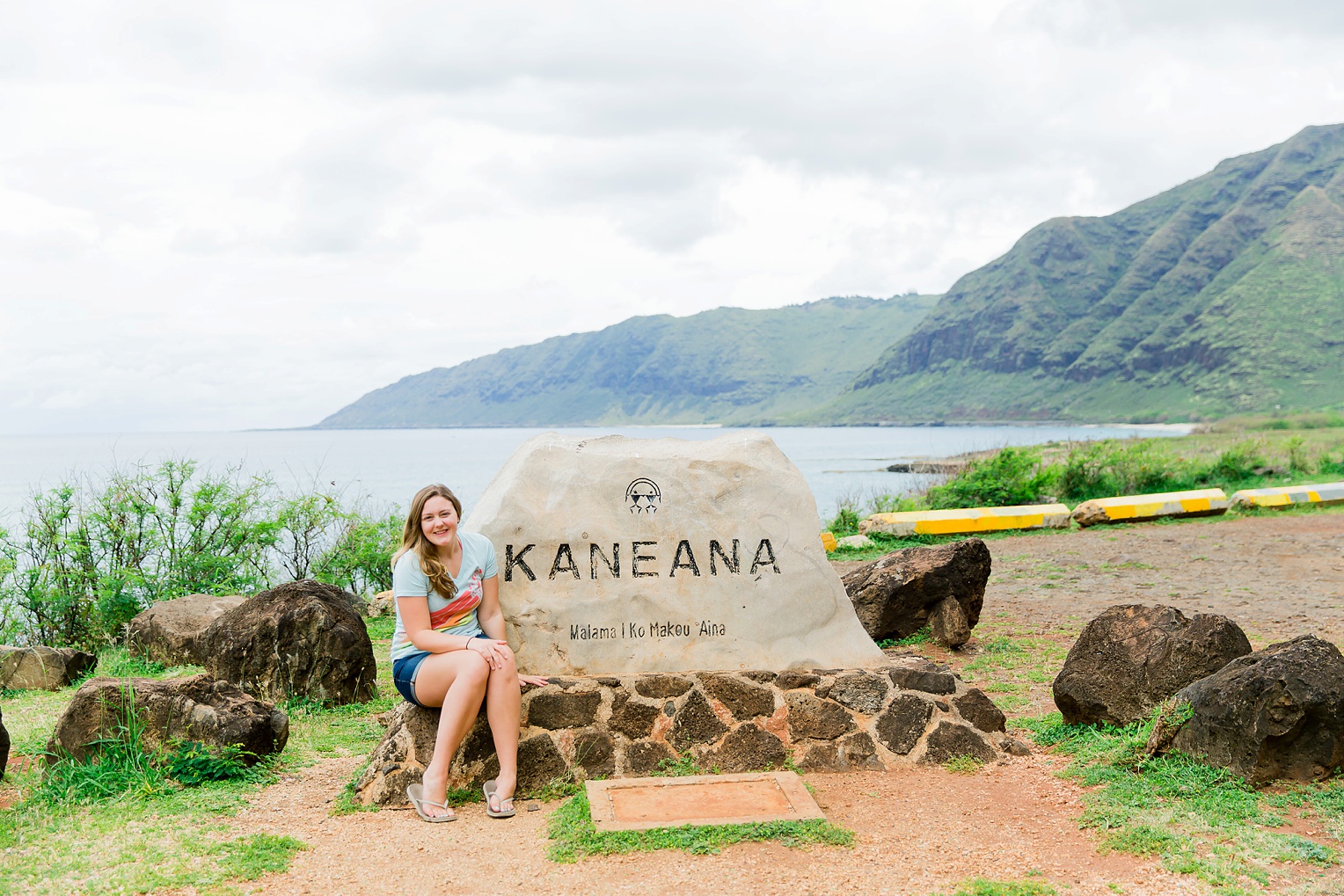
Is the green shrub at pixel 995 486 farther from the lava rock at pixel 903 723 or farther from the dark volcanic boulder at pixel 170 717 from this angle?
the dark volcanic boulder at pixel 170 717

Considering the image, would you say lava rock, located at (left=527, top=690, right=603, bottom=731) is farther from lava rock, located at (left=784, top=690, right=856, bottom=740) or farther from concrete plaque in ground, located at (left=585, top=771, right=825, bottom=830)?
lava rock, located at (left=784, top=690, right=856, bottom=740)

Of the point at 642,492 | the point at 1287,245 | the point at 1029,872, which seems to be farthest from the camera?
the point at 1287,245

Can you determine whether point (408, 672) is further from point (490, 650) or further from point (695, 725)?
point (695, 725)

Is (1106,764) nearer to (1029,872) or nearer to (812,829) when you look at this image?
(1029,872)

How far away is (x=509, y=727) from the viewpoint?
439cm


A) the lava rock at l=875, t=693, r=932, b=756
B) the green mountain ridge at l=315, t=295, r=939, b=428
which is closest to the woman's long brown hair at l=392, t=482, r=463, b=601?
the lava rock at l=875, t=693, r=932, b=756

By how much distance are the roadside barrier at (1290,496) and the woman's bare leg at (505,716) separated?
14.4 m

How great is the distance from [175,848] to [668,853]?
197 centimetres

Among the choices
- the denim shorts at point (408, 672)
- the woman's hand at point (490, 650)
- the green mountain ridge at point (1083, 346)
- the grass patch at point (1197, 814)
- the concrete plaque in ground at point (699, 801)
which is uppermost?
the green mountain ridge at point (1083, 346)

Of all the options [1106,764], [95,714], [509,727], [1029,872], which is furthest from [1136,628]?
[95,714]

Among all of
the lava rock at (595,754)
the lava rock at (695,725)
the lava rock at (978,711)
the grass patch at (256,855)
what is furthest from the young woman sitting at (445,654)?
the lava rock at (978,711)

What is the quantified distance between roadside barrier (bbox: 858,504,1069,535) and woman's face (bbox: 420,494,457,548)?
31.9ft

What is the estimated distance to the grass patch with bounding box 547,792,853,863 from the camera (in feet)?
12.6

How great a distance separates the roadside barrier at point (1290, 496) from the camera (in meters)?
15.1
